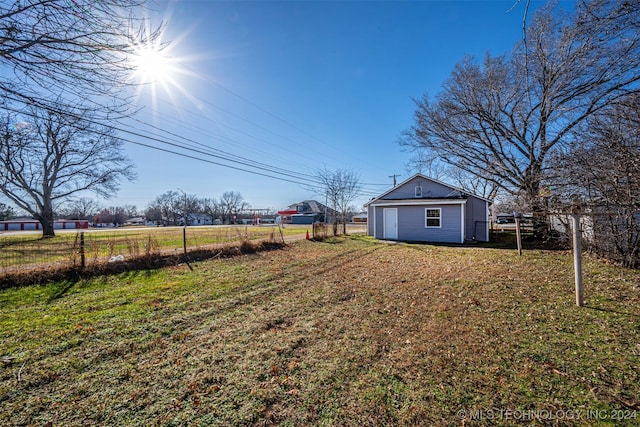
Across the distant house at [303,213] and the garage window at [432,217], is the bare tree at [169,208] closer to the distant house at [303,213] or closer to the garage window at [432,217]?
the distant house at [303,213]

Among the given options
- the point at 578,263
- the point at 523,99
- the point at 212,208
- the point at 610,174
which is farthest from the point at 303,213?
the point at 578,263

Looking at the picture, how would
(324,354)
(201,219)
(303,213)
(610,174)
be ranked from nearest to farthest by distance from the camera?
(324,354)
(610,174)
(303,213)
(201,219)

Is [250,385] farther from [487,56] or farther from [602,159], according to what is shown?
[487,56]

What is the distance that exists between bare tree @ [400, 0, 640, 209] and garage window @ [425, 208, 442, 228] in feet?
13.2

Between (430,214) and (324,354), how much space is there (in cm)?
1348

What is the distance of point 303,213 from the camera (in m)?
53.7

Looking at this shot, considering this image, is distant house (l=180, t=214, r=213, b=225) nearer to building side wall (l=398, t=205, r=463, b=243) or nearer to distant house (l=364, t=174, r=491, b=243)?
distant house (l=364, t=174, r=491, b=243)

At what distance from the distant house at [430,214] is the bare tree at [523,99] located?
2.45 meters

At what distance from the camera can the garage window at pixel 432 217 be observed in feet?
47.5

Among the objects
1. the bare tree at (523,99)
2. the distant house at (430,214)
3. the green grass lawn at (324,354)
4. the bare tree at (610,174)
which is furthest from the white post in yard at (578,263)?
the distant house at (430,214)

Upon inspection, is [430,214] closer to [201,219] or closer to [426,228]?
[426,228]

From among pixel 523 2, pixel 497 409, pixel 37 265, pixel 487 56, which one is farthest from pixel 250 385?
pixel 487 56

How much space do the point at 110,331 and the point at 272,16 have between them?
30.3ft

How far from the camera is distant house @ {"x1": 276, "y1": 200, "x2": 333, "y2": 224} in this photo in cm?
4984
